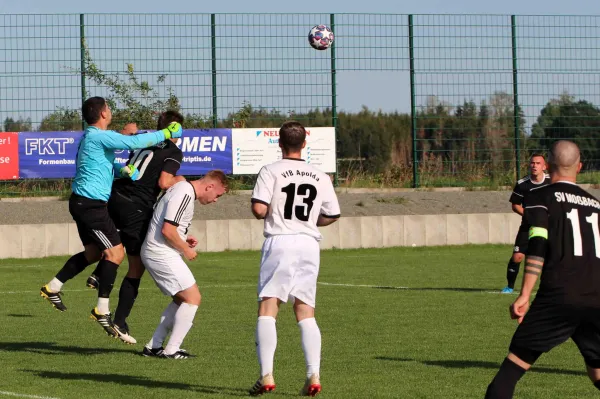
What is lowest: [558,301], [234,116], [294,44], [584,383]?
[584,383]

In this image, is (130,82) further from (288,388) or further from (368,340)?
(288,388)

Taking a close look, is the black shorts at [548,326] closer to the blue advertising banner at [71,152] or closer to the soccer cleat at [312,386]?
the soccer cleat at [312,386]

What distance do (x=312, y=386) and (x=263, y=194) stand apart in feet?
4.41

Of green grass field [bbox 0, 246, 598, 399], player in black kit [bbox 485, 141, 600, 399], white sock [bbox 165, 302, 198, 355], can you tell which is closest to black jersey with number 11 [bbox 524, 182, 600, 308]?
player in black kit [bbox 485, 141, 600, 399]

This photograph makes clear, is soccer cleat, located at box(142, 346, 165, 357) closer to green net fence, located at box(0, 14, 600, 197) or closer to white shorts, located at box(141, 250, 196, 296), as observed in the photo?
white shorts, located at box(141, 250, 196, 296)

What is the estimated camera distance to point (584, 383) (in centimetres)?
855

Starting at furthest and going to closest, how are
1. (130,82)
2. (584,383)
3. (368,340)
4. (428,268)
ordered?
(130,82), (428,268), (368,340), (584,383)

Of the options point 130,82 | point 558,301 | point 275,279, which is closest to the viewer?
point 558,301

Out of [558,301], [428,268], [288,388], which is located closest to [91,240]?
[288,388]

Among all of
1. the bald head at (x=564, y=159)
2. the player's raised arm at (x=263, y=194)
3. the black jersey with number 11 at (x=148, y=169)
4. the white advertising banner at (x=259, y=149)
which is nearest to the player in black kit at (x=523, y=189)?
the black jersey with number 11 at (x=148, y=169)

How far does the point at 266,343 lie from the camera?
25.6 ft

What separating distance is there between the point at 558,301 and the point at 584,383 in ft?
7.67

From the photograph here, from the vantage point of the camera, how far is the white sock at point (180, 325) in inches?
384

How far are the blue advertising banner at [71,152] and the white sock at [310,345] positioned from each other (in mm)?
17082
